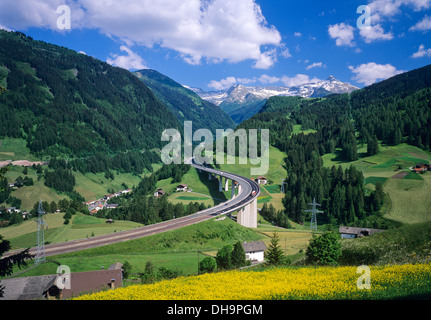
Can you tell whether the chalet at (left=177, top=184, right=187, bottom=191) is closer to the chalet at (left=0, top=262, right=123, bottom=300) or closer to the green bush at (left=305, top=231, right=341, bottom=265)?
the chalet at (left=0, top=262, right=123, bottom=300)

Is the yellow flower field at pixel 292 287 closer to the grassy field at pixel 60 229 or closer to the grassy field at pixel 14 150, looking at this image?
the grassy field at pixel 60 229

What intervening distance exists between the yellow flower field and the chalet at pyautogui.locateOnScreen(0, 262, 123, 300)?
56.8 feet

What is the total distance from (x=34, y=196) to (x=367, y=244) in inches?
5995

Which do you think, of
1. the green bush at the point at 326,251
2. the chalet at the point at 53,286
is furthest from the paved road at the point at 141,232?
the green bush at the point at 326,251

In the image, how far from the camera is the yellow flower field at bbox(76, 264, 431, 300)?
17.3 meters

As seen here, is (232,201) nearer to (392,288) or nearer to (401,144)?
→ (392,288)

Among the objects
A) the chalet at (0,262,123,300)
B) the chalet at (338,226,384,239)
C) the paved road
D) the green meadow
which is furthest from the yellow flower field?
the green meadow

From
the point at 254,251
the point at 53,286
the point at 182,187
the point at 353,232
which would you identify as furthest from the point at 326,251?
the point at 182,187

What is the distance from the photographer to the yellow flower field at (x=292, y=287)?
1727 centimetres

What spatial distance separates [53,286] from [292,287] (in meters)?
30.7

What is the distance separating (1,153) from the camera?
175 meters

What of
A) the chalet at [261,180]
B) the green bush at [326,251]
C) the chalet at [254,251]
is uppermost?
the chalet at [261,180]

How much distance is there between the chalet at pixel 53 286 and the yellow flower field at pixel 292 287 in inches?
682

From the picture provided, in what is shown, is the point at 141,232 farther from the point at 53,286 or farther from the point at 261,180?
the point at 261,180
